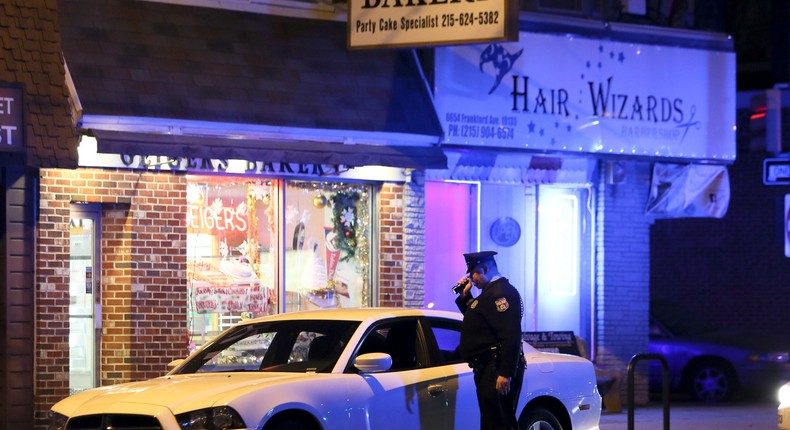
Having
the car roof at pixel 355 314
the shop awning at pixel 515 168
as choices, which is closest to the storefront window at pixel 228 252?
the shop awning at pixel 515 168

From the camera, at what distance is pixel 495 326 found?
9.51 metres

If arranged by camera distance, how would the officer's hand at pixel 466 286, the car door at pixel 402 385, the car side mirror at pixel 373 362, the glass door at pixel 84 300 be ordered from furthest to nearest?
the glass door at pixel 84 300
the officer's hand at pixel 466 286
the car door at pixel 402 385
the car side mirror at pixel 373 362

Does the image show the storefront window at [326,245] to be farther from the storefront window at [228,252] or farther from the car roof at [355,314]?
the car roof at [355,314]


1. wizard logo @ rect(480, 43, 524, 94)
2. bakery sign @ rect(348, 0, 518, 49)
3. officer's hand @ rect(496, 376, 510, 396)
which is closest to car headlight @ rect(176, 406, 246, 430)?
officer's hand @ rect(496, 376, 510, 396)

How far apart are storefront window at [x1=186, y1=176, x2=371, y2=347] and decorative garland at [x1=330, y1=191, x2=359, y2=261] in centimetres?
1

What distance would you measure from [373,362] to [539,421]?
199 cm

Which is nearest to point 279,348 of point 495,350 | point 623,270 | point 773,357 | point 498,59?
point 495,350

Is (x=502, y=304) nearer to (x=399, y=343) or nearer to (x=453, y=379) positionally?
(x=453, y=379)

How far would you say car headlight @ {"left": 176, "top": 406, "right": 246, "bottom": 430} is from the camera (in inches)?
315

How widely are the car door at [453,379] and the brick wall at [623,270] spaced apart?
7.02 metres

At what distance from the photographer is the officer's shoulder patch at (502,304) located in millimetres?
9547

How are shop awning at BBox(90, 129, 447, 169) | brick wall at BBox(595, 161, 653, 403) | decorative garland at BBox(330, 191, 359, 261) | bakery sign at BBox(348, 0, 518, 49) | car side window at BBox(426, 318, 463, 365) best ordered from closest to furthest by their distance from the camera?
1. car side window at BBox(426, 318, 463, 365)
2. shop awning at BBox(90, 129, 447, 169)
3. bakery sign at BBox(348, 0, 518, 49)
4. decorative garland at BBox(330, 191, 359, 261)
5. brick wall at BBox(595, 161, 653, 403)

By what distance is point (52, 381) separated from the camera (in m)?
12.8

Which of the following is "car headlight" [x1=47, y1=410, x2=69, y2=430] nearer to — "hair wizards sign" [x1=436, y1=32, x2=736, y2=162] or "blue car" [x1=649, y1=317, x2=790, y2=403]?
"hair wizards sign" [x1=436, y1=32, x2=736, y2=162]
